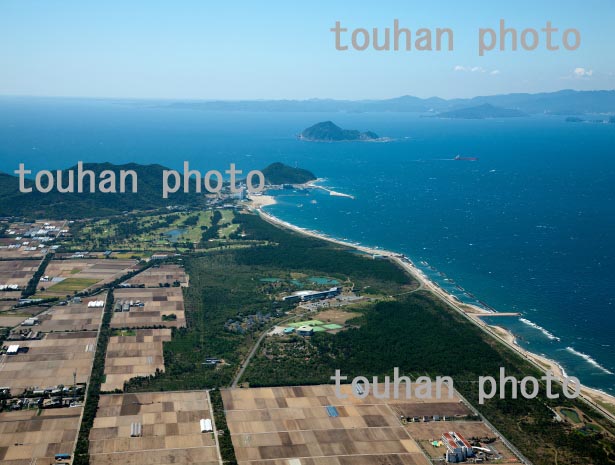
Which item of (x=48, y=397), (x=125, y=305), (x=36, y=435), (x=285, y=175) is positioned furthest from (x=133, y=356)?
(x=285, y=175)

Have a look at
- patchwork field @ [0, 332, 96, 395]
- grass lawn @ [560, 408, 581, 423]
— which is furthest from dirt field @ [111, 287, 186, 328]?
grass lawn @ [560, 408, 581, 423]

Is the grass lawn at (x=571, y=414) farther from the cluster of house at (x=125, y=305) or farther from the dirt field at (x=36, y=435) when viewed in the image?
the cluster of house at (x=125, y=305)

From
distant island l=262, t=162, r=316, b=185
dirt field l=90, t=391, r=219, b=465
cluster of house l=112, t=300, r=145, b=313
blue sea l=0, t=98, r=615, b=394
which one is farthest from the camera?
distant island l=262, t=162, r=316, b=185

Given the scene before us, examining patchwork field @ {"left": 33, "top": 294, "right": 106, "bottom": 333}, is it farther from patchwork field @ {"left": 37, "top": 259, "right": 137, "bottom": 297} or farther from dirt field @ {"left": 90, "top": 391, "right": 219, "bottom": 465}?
dirt field @ {"left": 90, "top": 391, "right": 219, "bottom": 465}

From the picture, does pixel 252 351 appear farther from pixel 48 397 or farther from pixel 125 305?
pixel 125 305

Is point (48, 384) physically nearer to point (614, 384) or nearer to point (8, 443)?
point (8, 443)

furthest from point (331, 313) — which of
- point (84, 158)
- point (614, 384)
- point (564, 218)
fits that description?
point (84, 158)
